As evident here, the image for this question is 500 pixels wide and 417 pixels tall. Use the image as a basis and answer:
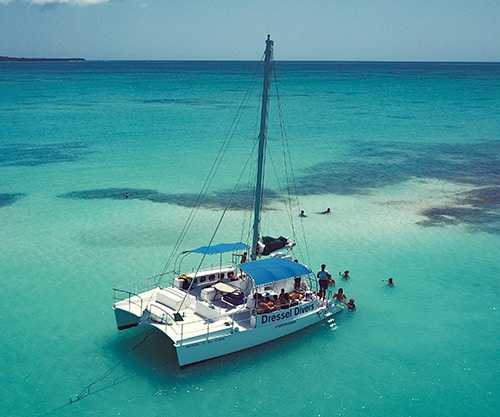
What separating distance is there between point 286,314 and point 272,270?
1591 mm

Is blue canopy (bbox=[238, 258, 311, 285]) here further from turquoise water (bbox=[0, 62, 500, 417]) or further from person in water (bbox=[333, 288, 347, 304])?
person in water (bbox=[333, 288, 347, 304])

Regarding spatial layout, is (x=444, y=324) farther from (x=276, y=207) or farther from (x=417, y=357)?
(x=276, y=207)

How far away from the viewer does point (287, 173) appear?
39969 millimetres

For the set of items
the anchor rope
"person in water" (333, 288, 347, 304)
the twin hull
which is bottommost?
the anchor rope

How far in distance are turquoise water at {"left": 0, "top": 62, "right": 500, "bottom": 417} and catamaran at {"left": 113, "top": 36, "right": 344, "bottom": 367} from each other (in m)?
0.60

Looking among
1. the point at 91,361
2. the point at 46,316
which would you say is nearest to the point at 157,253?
the point at 46,316

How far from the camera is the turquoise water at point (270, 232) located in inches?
590

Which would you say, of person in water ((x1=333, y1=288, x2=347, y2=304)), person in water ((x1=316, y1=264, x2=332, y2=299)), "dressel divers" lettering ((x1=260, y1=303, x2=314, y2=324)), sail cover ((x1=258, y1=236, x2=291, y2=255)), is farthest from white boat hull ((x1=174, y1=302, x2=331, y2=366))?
sail cover ((x1=258, y1=236, x2=291, y2=255))

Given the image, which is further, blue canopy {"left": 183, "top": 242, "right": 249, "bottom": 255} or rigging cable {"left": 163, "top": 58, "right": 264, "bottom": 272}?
rigging cable {"left": 163, "top": 58, "right": 264, "bottom": 272}

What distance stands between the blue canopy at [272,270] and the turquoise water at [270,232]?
2.28 meters

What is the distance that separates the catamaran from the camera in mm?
16000

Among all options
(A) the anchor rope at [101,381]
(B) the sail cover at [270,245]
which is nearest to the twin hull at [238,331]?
(A) the anchor rope at [101,381]

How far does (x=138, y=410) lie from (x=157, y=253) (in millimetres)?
10989

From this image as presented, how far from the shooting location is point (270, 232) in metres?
27.3
